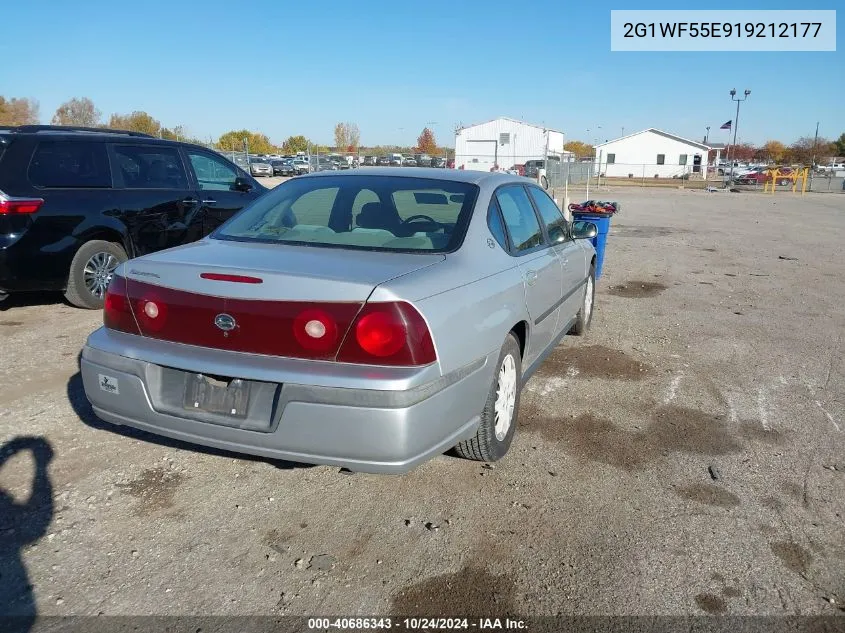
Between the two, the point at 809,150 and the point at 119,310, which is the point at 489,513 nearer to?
the point at 119,310

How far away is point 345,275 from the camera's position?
2.74 meters

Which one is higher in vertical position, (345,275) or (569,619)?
(345,275)

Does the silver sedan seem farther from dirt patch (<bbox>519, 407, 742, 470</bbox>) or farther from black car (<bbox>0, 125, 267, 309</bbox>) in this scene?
black car (<bbox>0, 125, 267, 309</bbox>)

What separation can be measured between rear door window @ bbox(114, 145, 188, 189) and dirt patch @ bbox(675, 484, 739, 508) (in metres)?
6.02

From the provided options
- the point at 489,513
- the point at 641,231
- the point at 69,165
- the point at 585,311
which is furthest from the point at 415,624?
the point at 641,231

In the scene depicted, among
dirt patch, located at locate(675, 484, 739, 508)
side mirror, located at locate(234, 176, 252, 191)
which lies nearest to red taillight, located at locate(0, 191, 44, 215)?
side mirror, located at locate(234, 176, 252, 191)

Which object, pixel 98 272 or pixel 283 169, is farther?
pixel 283 169

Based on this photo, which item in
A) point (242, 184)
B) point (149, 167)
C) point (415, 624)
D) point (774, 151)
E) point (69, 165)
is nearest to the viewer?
point (415, 624)

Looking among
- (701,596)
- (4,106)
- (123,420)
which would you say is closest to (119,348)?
(123,420)

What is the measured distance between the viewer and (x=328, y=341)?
104 inches

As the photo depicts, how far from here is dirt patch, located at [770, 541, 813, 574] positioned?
8.92 feet

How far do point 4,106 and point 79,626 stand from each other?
77.1 meters

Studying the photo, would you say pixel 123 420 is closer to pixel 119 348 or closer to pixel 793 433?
pixel 119 348

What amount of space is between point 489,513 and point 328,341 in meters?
1.19
